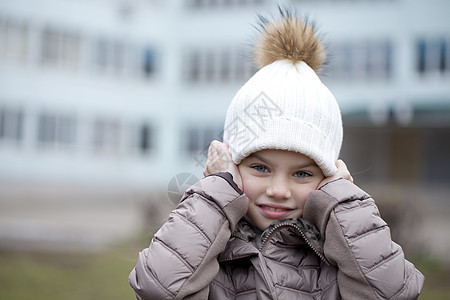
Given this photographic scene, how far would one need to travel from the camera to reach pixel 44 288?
22.3 feet

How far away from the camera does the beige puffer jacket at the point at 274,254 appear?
1.89 metres

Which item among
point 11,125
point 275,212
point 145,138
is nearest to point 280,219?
point 275,212

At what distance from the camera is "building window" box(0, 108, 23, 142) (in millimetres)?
20891

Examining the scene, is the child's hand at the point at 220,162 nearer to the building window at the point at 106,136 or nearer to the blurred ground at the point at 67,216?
the blurred ground at the point at 67,216

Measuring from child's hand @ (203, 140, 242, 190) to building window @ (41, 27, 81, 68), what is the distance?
2120cm

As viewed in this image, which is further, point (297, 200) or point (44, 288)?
point (44, 288)

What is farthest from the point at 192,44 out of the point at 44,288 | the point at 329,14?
the point at 44,288

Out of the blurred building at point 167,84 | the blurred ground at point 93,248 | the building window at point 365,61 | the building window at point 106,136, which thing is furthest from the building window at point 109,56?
the blurred ground at point 93,248

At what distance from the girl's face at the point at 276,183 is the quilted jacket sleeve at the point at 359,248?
7 cm

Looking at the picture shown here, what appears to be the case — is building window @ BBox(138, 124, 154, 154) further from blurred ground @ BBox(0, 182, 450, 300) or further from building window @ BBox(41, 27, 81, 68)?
blurred ground @ BBox(0, 182, 450, 300)

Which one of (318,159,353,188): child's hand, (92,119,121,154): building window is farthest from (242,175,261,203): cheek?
(92,119,121,154): building window

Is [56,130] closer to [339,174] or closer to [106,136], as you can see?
[106,136]

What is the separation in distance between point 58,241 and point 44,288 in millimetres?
3140

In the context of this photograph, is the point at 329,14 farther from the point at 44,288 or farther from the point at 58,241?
the point at 44,288
